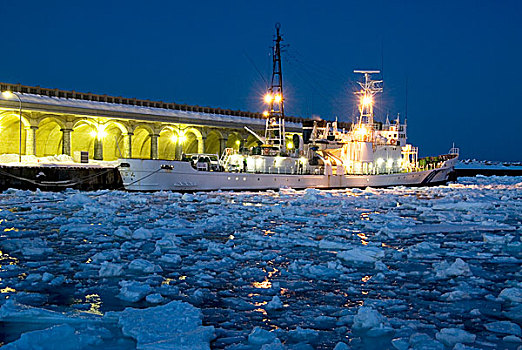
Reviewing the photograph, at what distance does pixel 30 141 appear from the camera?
1442 inches

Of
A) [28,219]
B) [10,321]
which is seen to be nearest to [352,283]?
[10,321]

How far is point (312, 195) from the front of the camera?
82.2ft

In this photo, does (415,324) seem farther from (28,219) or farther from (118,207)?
(118,207)

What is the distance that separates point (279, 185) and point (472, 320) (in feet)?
91.3

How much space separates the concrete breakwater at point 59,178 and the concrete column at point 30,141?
823 cm

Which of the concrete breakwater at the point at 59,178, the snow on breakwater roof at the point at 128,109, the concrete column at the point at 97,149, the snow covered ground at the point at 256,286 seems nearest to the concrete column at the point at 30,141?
Answer: the snow on breakwater roof at the point at 128,109

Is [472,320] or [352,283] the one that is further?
[352,283]

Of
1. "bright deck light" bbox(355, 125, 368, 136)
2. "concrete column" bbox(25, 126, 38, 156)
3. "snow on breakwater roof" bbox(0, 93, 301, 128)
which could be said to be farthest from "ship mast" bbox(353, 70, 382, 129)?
"concrete column" bbox(25, 126, 38, 156)

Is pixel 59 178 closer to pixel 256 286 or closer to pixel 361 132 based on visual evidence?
pixel 361 132

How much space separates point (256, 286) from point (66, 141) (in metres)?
35.7

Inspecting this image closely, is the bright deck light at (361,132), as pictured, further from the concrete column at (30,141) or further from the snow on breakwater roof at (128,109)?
the concrete column at (30,141)

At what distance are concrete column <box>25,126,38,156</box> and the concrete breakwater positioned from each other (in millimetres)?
8233

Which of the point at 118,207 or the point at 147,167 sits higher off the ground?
the point at 147,167

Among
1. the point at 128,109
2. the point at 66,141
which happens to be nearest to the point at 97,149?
the point at 66,141
